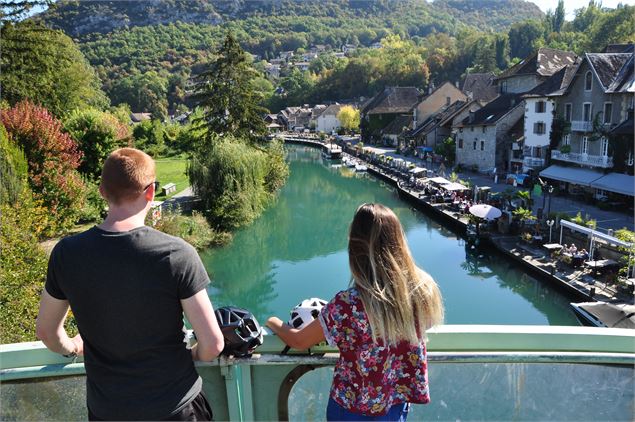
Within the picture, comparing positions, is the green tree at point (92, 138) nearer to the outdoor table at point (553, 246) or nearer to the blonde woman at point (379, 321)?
the outdoor table at point (553, 246)

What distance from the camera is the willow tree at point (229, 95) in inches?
1169

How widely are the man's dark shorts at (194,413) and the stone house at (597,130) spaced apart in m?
25.5

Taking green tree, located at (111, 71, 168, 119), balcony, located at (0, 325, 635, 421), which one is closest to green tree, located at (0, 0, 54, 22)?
balcony, located at (0, 325, 635, 421)

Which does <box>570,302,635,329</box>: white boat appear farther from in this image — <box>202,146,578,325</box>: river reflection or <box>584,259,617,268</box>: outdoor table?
<box>584,259,617,268</box>: outdoor table

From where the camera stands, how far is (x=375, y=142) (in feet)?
215

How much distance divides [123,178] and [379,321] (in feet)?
3.45

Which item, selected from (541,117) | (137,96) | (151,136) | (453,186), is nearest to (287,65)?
(137,96)

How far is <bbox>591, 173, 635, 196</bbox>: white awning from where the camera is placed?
23.6m

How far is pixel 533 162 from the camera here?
31766 mm

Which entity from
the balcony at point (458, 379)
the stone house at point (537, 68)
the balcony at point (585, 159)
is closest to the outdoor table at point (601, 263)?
the balcony at point (585, 159)

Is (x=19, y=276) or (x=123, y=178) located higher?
(x=123, y=178)

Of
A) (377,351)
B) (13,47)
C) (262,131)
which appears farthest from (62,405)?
(262,131)

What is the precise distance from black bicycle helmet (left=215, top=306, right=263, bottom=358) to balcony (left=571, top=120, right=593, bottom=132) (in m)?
29.3

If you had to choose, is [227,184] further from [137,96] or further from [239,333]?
[137,96]
